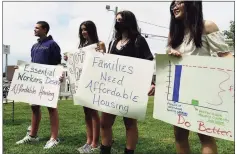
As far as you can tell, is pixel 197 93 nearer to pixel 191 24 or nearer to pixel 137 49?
pixel 191 24

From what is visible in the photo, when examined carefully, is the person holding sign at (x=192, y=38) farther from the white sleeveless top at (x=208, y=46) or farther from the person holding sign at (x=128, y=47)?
the person holding sign at (x=128, y=47)

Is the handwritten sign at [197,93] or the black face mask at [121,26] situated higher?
the black face mask at [121,26]

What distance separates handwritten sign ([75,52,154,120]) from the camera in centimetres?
318

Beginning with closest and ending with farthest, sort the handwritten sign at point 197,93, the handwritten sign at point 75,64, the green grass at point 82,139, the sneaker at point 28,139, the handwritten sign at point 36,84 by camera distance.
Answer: the handwritten sign at point 197,93, the handwritten sign at point 75,64, the green grass at point 82,139, the handwritten sign at point 36,84, the sneaker at point 28,139

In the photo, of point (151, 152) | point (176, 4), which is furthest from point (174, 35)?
point (151, 152)

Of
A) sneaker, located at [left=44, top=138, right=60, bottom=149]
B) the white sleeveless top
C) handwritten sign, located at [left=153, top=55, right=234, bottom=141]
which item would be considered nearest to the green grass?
sneaker, located at [left=44, top=138, right=60, bottom=149]

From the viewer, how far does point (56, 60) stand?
4348 mm

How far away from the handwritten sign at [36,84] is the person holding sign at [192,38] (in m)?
1.89

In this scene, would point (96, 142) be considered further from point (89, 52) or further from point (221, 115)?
point (221, 115)

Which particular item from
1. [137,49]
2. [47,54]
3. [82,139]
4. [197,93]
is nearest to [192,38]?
[197,93]

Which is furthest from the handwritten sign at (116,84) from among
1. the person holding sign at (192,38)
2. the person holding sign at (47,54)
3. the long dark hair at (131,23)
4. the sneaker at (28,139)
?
the sneaker at (28,139)

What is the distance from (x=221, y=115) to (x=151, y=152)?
169cm

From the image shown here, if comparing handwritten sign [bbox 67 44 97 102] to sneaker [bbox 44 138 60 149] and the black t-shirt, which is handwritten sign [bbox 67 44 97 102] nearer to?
the black t-shirt

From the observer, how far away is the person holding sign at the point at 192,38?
255 cm
